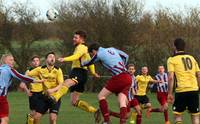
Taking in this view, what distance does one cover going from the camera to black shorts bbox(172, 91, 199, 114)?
471 inches

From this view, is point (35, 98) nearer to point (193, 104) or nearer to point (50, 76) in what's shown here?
point (50, 76)

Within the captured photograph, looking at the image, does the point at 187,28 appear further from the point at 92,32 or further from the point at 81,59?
the point at 81,59

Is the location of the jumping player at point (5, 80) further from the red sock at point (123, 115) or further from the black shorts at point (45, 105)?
the red sock at point (123, 115)

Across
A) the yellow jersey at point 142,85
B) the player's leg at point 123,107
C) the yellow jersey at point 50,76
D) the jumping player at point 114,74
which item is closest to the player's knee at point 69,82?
the yellow jersey at point 50,76

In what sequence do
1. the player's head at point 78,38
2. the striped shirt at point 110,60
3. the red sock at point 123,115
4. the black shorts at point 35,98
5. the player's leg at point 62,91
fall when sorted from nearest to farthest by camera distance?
the red sock at point 123,115, the striped shirt at point 110,60, the player's leg at point 62,91, the black shorts at point 35,98, the player's head at point 78,38

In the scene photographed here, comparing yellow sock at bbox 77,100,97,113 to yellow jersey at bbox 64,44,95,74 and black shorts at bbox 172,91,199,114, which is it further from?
black shorts at bbox 172,91,199,114

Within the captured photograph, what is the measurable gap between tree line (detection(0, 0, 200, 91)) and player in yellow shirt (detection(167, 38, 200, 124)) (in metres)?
26.4

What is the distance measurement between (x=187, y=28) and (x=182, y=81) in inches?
1138

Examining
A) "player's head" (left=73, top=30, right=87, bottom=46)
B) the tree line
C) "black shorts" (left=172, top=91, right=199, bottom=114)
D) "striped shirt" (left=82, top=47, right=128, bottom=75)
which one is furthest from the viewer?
the tree line

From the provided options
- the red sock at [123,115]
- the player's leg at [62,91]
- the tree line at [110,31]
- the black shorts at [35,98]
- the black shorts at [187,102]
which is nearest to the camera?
the black shorts at [187,102]

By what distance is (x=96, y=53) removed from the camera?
12609mm

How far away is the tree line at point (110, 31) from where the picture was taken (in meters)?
40.3

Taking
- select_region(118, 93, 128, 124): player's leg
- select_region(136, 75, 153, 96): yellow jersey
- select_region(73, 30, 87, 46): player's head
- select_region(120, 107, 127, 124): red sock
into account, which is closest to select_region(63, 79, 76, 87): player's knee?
select_region(73, 30, 87, 46): player's head

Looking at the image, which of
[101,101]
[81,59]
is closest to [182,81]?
[101,101]
